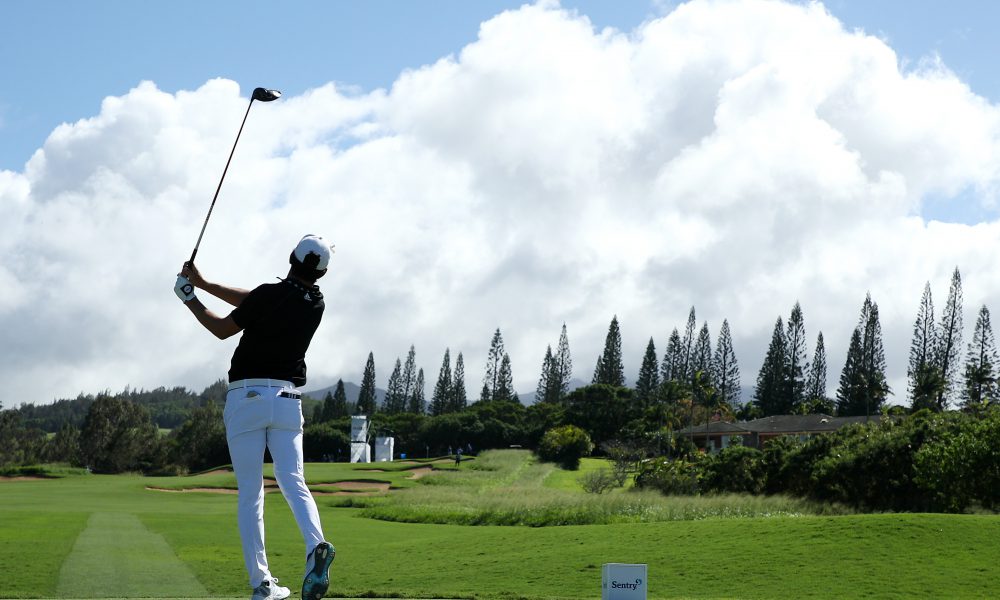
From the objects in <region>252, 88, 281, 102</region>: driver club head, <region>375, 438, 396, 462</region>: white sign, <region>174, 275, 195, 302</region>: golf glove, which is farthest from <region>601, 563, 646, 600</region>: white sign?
<region>375, 438, 396, 462</region>: white sign

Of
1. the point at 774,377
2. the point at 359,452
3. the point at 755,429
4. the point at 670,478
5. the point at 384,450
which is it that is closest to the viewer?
the point at 670,478

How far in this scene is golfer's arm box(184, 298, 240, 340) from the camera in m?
6.17

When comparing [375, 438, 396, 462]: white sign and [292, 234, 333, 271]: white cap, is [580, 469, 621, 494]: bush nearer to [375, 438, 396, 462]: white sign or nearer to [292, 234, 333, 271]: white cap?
[375, 438, 396, 462]: white sign

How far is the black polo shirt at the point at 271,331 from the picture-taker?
616 cm

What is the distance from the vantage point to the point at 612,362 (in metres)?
140

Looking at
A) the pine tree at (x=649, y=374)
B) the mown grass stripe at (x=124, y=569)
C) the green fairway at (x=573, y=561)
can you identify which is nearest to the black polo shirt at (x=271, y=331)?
the green fairway at (x=573, y=561)

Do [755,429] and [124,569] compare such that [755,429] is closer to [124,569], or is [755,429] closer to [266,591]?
[124,569]

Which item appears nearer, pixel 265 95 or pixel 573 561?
pixel 265 95

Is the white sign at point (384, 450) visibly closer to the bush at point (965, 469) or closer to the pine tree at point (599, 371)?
the pine tree at point (599, 371)

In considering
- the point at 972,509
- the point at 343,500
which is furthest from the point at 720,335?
the point at 972,509

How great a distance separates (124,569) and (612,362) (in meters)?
125

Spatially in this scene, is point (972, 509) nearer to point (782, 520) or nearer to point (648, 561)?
point (782, 520)

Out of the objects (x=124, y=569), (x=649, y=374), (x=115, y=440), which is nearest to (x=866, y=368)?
(x=649, y=374)

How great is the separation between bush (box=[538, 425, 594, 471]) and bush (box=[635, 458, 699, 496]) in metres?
39.5
